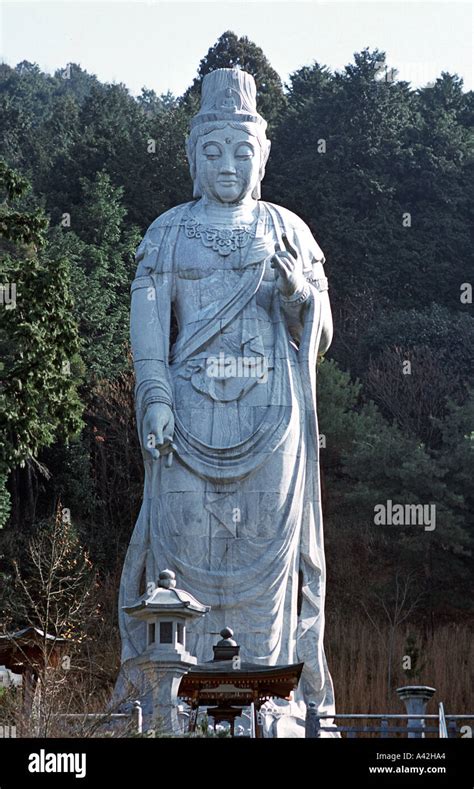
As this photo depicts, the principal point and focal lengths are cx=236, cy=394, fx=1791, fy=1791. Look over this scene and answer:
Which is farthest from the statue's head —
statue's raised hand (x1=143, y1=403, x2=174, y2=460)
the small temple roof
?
the small temple roof

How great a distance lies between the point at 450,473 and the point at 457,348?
5932mm

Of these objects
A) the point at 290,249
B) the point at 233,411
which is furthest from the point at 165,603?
the point at 290,249

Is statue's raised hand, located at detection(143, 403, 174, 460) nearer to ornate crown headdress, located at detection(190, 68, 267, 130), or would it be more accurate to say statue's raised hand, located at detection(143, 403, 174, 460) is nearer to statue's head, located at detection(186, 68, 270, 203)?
statue's head, located at detection(186, 68, 270, 203)

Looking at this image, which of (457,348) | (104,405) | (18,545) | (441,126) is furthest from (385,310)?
(18,545)

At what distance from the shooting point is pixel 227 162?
15914 millimetres

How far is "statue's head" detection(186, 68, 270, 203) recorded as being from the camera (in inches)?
627

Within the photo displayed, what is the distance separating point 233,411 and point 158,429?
67cm

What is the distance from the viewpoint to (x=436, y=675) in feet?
74.8

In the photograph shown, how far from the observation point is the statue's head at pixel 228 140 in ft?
52.2

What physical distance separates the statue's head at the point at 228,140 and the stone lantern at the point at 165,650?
427cm

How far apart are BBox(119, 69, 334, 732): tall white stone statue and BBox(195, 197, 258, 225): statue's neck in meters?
0.01

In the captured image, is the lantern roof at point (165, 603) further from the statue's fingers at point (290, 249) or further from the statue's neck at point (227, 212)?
the statue's neck at point (227, 212)
